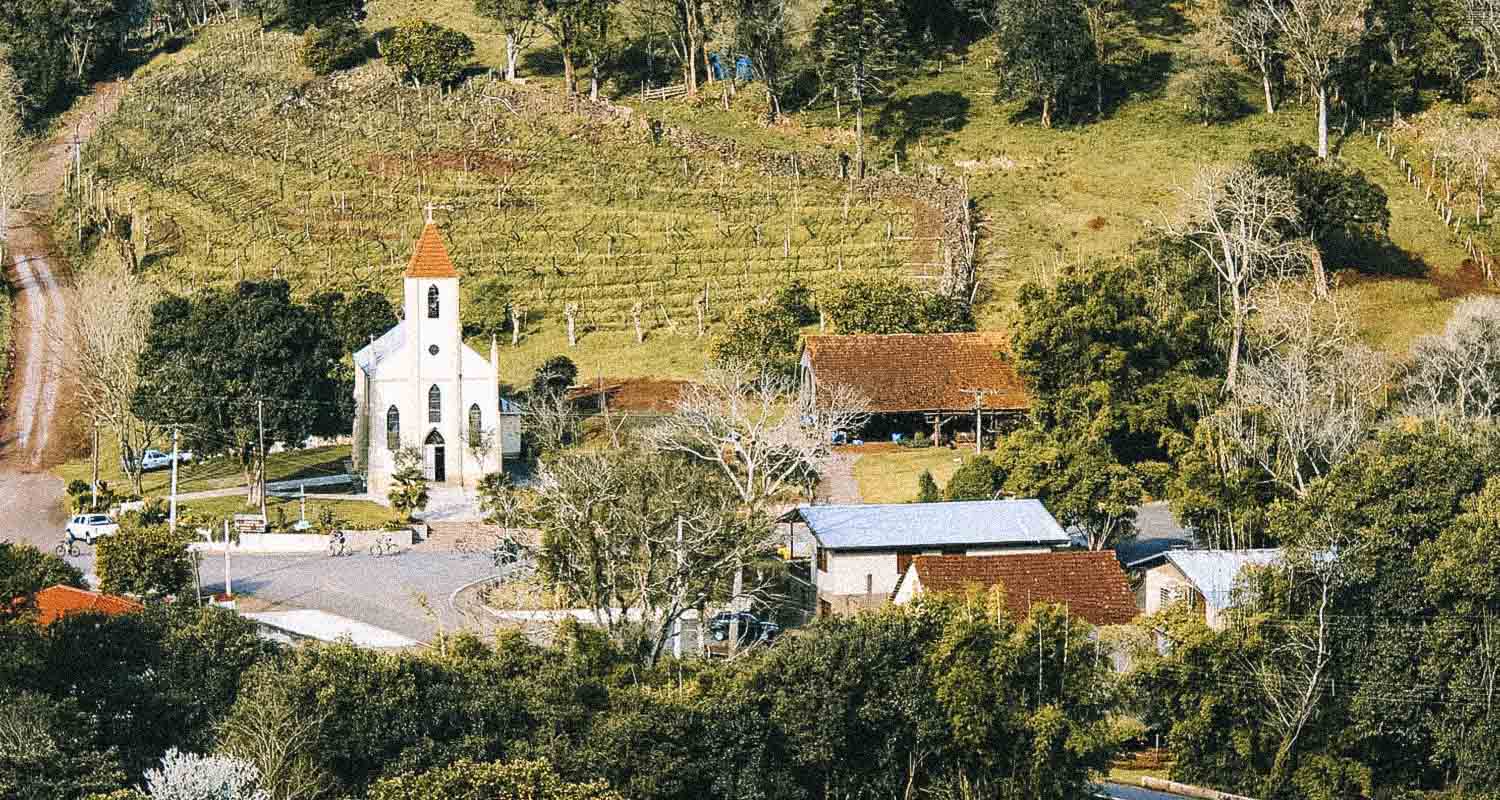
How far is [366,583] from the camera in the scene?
63594 millimetres

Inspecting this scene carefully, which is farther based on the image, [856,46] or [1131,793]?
[856,46]

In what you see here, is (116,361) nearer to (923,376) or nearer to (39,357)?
(39,357)

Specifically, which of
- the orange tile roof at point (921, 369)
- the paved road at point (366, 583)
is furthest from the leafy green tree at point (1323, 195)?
the paved road at point (366, 583)

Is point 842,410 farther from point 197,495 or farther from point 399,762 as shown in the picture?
point 399,762

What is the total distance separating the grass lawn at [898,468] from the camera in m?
71.9

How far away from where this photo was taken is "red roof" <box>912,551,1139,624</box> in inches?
2293

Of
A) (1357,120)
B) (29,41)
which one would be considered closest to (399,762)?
(1357,120)

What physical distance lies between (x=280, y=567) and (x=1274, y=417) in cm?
2836

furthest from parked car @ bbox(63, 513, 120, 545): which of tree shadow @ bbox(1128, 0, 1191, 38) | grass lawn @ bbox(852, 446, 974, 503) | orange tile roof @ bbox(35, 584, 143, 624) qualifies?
tree shadow @ bbox(1128, 0, 1191, 38)

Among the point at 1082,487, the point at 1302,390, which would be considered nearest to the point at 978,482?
the point at 1082,487

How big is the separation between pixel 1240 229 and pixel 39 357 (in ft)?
154

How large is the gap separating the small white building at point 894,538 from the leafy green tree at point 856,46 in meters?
42.5

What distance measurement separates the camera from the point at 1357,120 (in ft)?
344

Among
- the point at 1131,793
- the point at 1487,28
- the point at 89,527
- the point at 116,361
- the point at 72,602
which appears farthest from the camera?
the point at 1487,28
